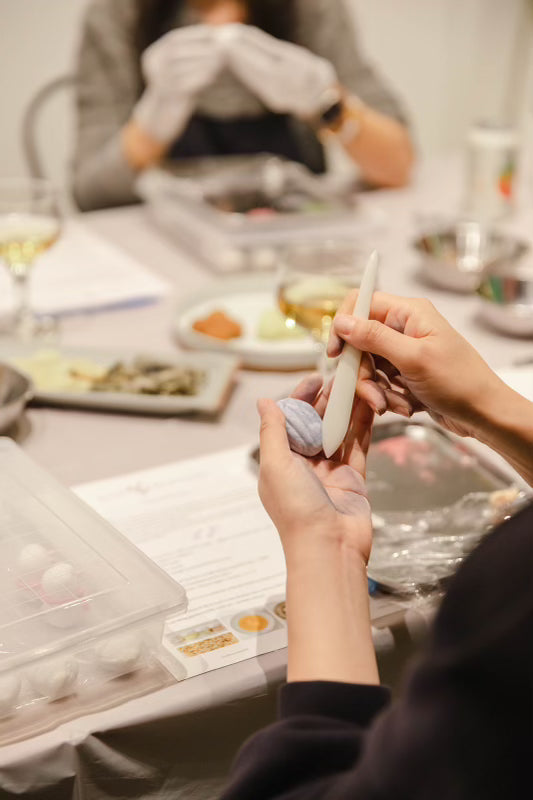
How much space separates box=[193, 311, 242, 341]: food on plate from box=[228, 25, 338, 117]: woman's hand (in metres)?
0.81

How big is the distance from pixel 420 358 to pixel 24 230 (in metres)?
0.71

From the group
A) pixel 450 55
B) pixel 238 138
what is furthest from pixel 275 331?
pixel 450 55

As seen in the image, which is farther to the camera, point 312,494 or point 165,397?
point 165,397

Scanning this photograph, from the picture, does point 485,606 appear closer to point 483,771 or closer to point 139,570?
point 483,771

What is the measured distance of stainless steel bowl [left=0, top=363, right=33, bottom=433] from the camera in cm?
95

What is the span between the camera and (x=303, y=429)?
2.34 ft

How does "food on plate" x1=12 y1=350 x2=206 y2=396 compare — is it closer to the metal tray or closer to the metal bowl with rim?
the metal tray

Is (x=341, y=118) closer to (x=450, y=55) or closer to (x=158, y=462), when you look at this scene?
(x=158, y=462)

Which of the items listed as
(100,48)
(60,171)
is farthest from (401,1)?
(100,48)

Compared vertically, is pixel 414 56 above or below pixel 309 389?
below

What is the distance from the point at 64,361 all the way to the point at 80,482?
0.25 m

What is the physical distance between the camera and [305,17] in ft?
7.33

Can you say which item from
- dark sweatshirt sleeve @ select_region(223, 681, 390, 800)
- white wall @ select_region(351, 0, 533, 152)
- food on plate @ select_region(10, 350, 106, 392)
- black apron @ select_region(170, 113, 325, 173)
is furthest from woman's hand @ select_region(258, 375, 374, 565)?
white wall @ select_region(351, 0, 533, 152)

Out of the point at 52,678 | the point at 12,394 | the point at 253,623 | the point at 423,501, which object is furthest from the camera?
the point at 12,394
